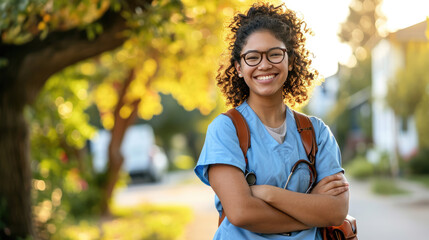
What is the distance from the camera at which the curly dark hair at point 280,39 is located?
2.47m

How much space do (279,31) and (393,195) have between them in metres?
16.1

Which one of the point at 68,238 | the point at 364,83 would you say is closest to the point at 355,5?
the point at 364,83

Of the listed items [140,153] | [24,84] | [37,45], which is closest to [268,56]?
[37,45]

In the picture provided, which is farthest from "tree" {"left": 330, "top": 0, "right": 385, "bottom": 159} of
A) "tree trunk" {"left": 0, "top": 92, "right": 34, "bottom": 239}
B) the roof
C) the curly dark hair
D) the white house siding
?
the curly dark hair

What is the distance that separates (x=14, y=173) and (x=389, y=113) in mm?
23224

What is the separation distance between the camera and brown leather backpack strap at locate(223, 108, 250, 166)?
233 cm

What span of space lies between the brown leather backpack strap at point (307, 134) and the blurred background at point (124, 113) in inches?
16.2

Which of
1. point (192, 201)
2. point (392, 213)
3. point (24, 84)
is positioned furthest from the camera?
point (192, 201)

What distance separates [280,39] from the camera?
8.01ft

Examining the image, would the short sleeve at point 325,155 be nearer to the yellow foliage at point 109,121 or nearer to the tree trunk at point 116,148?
the tree trunk at point 116,148

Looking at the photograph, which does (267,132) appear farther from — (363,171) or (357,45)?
(357,45)

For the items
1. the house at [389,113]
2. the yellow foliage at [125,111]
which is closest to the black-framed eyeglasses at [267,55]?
the yellow foliage at [125,111]

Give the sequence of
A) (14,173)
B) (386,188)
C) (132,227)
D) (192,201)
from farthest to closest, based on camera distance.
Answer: (386,188) → (192,201) → (132,227) → (14,173)

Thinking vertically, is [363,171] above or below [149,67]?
below
